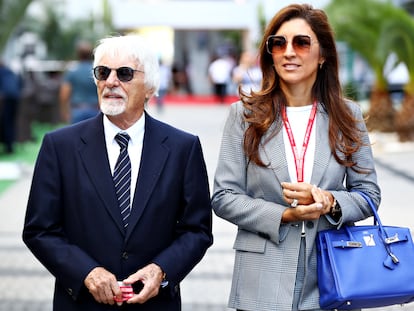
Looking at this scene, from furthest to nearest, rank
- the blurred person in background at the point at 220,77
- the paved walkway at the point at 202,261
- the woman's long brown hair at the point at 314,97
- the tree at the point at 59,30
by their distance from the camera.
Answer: the tree at the point at 59,30, the blurred person in background at the point at 220,77, the paved walkway at the point at 202,261, the woman's long brown hair at the point at 314,97

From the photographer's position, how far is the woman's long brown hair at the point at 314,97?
12.7ft

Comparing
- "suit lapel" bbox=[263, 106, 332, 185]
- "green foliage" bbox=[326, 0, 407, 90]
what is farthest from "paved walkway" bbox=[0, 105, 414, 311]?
"green foliage" bbox=[326, 0, 407, 90]

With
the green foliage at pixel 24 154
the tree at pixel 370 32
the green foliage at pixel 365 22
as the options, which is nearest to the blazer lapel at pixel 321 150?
the green foliage at pixel 24 154

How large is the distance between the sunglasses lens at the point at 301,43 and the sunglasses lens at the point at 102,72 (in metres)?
0.74

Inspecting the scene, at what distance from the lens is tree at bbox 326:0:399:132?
19859 mm

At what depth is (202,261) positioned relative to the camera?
8742mm

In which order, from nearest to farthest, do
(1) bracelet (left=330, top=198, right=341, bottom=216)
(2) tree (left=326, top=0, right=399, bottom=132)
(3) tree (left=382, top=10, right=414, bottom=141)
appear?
(1) bracelet (left=330, top=198, right=341, bottom=216) → (3) tree (left=382, top=10, right=414, bottom=141) → (2) tree (left=326, top=0, right=399, bottom=132)

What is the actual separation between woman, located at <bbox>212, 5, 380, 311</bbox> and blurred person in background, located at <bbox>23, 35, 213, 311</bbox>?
0.56 ft

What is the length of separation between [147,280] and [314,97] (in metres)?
1.03

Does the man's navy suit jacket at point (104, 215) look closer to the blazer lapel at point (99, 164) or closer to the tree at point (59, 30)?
the blazer lapel at point (99, 164)

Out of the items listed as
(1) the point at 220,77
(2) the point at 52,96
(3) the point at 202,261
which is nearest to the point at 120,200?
(3) the point at 202,261

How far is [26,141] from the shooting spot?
1939cm

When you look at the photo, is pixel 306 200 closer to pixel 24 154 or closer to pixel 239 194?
pixel 239 194

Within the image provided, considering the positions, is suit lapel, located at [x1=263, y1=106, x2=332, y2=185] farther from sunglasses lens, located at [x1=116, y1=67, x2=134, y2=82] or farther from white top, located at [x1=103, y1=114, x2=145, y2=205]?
sunglasses lens, located at [x1=116, y1=67, x2=134, y2=82]
